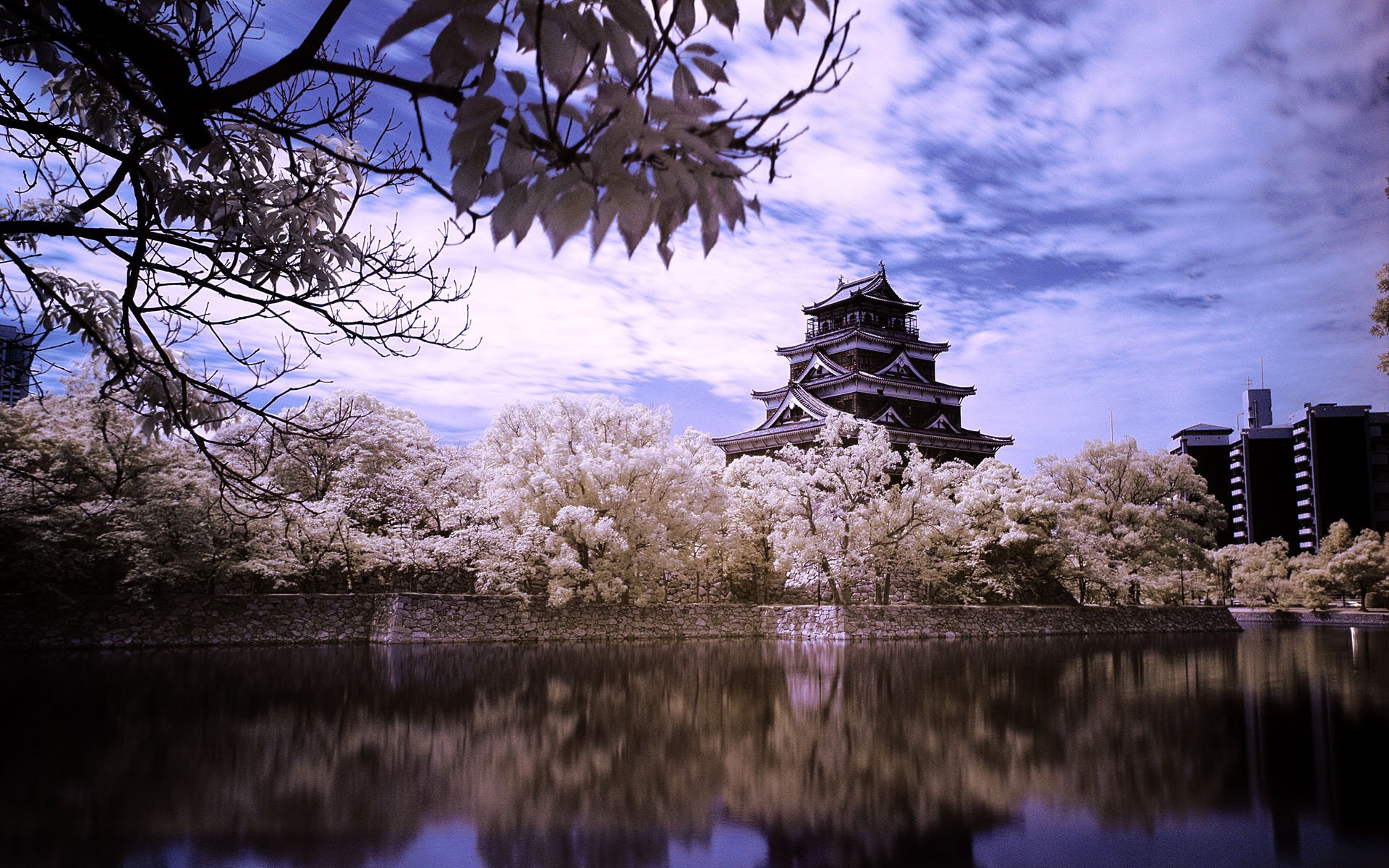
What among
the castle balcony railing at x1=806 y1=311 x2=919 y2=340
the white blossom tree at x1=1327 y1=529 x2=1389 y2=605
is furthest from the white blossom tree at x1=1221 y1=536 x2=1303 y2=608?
the castle balcony railing at x1=806 y1=311 x2=919 y2=340

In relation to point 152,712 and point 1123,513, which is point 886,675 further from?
point 1123,513

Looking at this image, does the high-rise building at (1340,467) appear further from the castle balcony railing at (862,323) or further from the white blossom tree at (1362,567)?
the castle balcony railing at (862,323)

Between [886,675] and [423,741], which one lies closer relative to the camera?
[423,741]

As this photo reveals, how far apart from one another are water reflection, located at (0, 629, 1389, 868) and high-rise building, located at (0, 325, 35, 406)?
2.47 metres

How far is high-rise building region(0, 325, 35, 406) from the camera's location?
4.58m

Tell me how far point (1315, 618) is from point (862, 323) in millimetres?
25204

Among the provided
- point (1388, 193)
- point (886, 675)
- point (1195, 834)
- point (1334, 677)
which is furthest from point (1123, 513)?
point (1195, 834)

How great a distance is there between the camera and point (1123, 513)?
2869 centimetres

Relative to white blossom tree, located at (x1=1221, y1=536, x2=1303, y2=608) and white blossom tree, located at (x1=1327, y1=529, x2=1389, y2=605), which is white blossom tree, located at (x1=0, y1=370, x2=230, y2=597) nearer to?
white blossom tree, located at (x1=1327, y1=529, x2=1389, y2=605)

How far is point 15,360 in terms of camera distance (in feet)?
19.5

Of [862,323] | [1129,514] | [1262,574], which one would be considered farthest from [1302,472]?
[862,323]

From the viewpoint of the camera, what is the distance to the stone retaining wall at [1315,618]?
36312 millimetres

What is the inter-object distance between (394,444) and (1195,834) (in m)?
20.6

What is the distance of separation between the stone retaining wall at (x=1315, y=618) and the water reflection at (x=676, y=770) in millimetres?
30471
